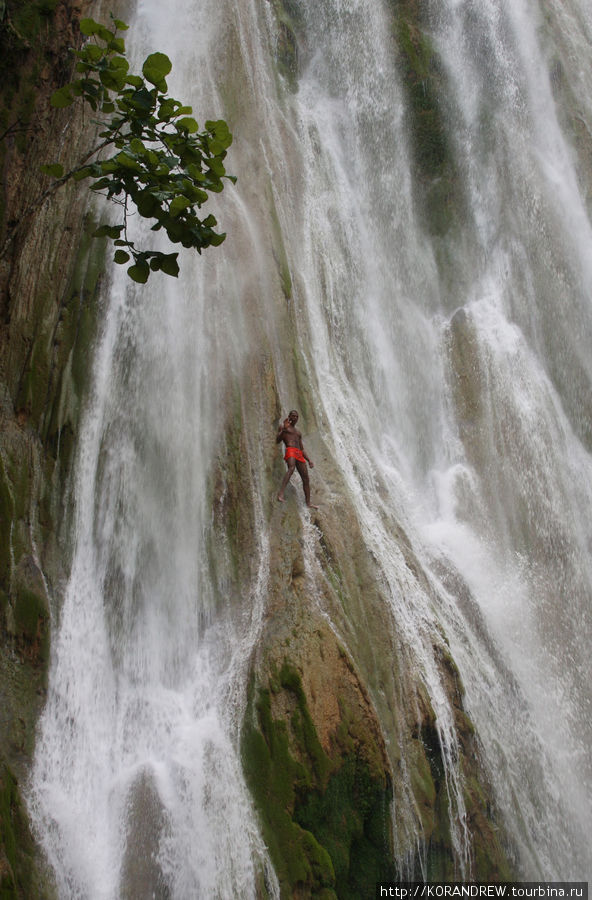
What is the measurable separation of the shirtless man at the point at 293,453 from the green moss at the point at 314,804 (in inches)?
90.8

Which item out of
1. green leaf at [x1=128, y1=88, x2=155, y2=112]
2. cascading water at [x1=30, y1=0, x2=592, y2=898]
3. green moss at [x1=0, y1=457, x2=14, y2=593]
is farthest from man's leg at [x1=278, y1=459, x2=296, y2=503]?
green leaf at [x1=128, y1=88, x2=155, y2=112]

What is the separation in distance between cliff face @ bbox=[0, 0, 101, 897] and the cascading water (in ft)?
0.92

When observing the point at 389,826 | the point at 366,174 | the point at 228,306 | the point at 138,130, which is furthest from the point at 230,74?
the point at 389,826

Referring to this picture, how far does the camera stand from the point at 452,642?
8.70 m

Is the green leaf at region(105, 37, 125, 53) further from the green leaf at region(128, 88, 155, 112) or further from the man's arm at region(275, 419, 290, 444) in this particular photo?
the man's arm at region(275, 419, 290, 444)

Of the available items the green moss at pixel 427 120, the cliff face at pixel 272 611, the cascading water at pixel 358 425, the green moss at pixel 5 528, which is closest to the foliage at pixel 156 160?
the green moss at pixel 5 528

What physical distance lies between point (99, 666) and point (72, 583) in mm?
935

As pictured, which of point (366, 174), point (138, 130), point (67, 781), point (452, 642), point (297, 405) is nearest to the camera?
point (138, 130)

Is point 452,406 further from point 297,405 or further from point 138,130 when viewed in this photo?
point 138,130

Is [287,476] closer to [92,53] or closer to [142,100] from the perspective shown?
[142,100]

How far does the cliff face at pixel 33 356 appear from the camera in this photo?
713 centimetres

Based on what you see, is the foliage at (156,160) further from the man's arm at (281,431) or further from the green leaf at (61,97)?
the man's arm at (281,431)

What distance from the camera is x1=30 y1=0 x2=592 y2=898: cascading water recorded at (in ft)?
23.9

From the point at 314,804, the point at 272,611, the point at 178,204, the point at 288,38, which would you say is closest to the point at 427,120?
the point at 288,38
